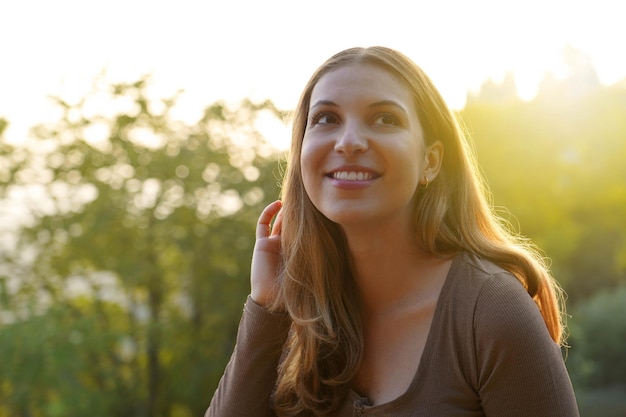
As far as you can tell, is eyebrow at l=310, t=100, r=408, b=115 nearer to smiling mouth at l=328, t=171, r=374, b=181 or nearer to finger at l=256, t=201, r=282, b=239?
smiling mouth at l=328, t=171, r=374, b=181

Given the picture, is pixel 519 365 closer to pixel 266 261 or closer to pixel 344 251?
pixel 344 251

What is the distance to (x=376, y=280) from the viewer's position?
2.48 metres

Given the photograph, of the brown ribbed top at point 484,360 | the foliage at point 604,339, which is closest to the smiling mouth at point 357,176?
the brown ribbed top at point 484,360

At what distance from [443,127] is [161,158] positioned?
353 inches

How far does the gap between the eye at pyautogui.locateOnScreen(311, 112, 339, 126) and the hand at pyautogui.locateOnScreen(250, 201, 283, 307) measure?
1.36ft

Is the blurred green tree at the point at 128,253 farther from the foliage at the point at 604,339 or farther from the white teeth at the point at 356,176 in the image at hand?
the foliage at the point at 604,339

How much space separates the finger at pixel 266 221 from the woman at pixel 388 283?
4 centimetres

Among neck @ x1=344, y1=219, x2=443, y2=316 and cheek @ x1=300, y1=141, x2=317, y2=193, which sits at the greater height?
cheek @ x1=300, y1=141, x2=317, y2=193

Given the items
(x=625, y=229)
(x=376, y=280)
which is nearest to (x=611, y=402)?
(x=625, y=229)

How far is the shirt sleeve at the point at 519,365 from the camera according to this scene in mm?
1975

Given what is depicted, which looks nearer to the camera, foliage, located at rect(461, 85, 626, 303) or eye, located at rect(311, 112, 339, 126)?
eye, located at rect(311, 112, 339, 126)

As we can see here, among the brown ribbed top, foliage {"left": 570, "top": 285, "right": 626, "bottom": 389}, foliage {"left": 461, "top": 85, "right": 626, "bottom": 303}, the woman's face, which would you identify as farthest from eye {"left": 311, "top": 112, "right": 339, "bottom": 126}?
foliage {"left": 461, "top": 85, "right": 626, "bottom": 303}

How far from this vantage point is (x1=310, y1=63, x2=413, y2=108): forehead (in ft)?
7.54

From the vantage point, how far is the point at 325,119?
7.76ft
